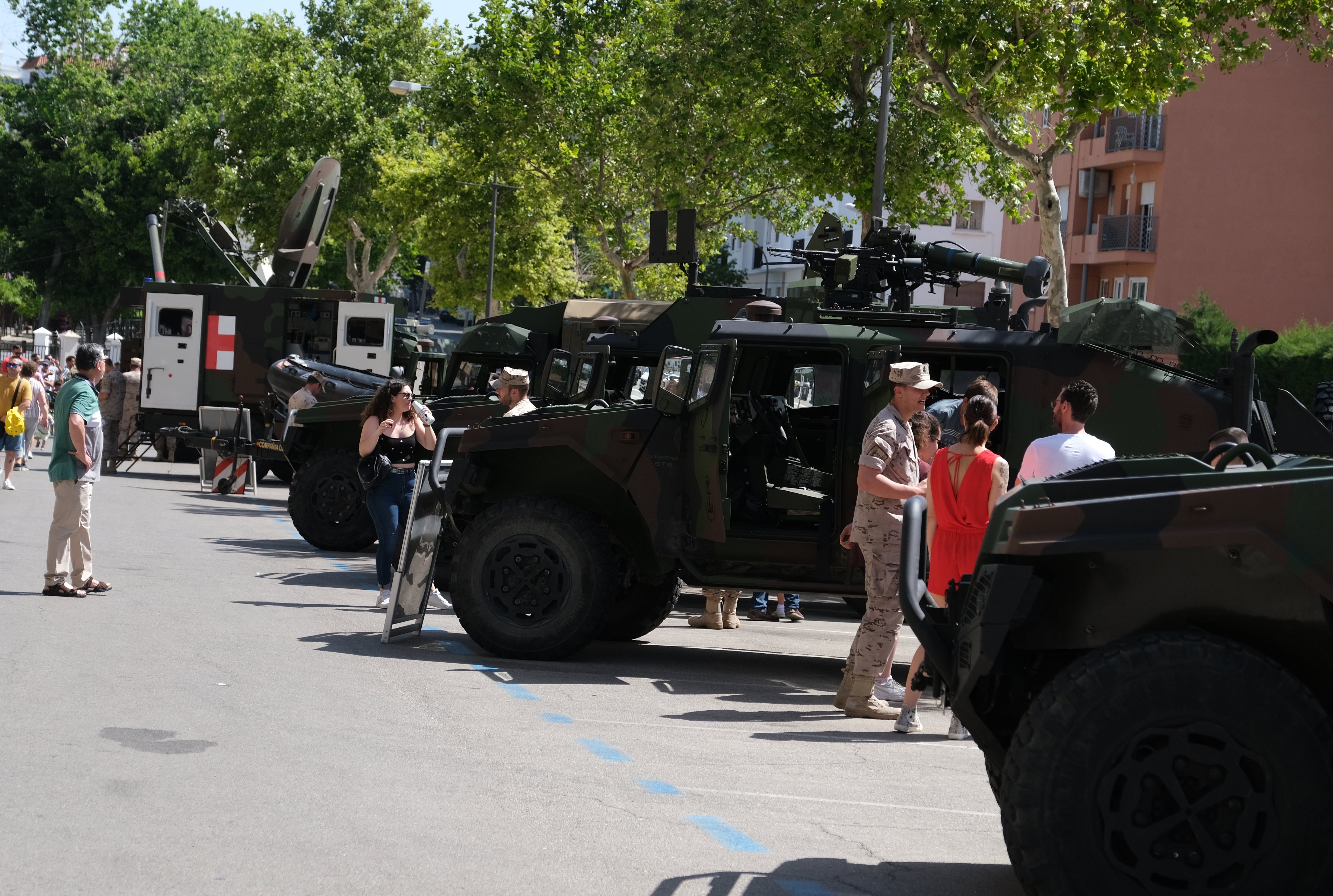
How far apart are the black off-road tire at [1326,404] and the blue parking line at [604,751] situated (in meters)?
9.88

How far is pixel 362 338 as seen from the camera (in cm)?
2534

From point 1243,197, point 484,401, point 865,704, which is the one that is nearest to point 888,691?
point 865,704

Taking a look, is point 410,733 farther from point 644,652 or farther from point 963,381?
point 963,381

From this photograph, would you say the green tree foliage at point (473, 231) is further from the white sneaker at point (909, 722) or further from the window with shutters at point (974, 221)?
the white sneaker at point (909, 722)

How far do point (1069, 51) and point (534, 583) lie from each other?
459 inches

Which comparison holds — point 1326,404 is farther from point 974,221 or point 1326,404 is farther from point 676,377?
point 974,221

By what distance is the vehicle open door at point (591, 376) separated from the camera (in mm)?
14211

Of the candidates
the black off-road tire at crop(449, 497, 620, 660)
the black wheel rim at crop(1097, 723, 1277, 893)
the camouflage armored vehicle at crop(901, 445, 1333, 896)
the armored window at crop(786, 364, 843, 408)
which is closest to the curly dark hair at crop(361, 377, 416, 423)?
the black off-road tire at crop(449, 497, 620, 660)

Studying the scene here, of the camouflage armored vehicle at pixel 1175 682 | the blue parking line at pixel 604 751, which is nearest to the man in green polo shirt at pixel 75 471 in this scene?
the blue parking line at pixel 604 751

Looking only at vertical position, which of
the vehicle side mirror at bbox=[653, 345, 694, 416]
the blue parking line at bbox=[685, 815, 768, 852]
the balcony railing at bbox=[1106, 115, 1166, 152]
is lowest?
the blue parking line at bbox=[685, 815, 768, 852]

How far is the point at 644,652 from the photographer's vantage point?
1074cm

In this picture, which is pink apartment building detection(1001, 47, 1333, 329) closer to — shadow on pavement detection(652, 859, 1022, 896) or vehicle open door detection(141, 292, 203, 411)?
vehicle open door detection(141, 292, 203, 411)

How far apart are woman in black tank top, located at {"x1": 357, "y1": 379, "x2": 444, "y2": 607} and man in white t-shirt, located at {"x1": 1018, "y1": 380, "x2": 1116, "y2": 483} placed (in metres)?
4.53

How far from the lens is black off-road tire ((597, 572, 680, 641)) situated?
1075 cm
